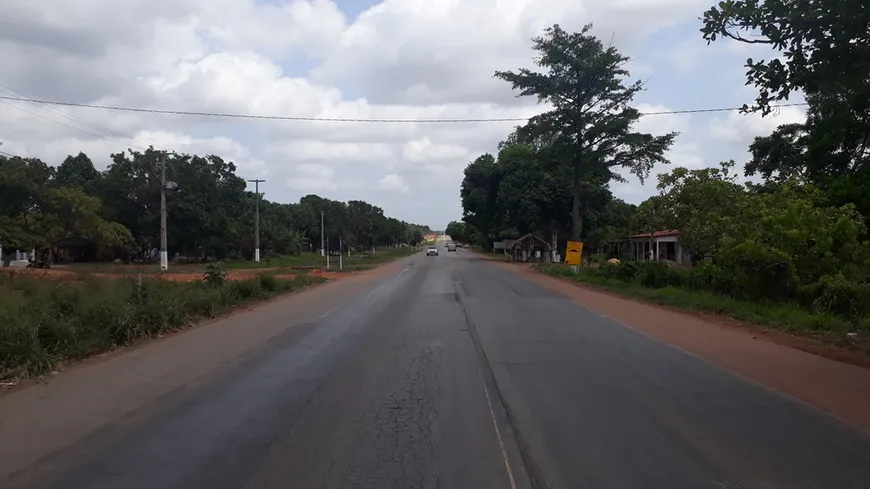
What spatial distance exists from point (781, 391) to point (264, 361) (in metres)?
7.33

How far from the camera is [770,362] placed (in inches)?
432

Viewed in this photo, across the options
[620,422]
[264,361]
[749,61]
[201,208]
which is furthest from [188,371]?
[201,208]

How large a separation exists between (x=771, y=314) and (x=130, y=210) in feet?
177

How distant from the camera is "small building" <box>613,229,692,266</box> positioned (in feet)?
166

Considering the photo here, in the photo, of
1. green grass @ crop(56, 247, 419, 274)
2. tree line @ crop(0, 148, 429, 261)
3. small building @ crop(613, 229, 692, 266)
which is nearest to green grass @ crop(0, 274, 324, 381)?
green grass @ crop(56, 247, 419, 274)

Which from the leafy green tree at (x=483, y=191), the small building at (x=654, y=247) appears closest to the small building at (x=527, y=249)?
the leafy green tree at (x=483, y=191)

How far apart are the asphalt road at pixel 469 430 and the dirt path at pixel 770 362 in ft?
1.36

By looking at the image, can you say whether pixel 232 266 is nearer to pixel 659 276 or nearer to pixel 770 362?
pixel 659 276

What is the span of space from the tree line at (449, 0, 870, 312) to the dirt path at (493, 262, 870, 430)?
3415 millimetres

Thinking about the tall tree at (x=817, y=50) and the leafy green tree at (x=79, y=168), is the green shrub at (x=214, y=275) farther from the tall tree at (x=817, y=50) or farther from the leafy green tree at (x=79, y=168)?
the leafy green tree at (x=79, y=168)

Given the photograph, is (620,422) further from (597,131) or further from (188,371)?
(597,131)

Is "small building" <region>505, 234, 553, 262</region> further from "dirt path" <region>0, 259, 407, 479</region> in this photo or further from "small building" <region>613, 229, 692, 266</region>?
"dirt path" <region>0, 259, 407, 479</region>

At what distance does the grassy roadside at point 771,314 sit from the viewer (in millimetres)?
13656

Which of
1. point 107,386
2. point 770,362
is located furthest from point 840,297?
point 107,386
